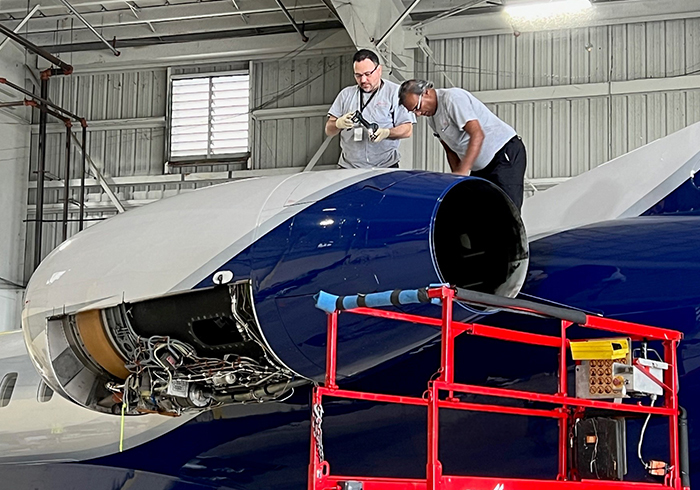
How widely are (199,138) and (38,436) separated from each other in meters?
17.0

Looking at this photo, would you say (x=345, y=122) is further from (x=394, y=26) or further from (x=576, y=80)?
(x=576, y=80)

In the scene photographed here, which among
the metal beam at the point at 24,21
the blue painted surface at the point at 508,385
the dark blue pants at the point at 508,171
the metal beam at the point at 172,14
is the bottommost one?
the blue painted surface at the point at 508,385

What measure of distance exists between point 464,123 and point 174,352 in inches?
101

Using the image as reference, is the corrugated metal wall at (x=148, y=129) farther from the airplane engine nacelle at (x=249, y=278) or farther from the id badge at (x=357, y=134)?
the airplane engine nacelle at (x=249, y=278)

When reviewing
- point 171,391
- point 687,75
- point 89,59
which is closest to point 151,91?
point 89,59

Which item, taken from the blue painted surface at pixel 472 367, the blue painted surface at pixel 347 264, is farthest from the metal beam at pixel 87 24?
the blue painted surface at pixel 347 264

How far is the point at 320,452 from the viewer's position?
4.14 metres

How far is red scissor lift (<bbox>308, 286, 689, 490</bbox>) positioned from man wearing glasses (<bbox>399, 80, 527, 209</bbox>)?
72.4 inches

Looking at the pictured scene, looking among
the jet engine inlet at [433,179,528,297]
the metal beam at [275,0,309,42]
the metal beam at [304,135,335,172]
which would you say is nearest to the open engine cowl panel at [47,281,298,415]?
the jet engine inlet at [433,179,528,297]

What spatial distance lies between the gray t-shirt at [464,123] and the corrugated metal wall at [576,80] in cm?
1486

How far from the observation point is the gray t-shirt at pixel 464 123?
21.6ft

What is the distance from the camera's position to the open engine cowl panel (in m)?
5.36

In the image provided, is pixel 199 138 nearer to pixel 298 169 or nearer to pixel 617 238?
pixel 298 169

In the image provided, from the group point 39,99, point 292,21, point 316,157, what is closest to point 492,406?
point 316,157
